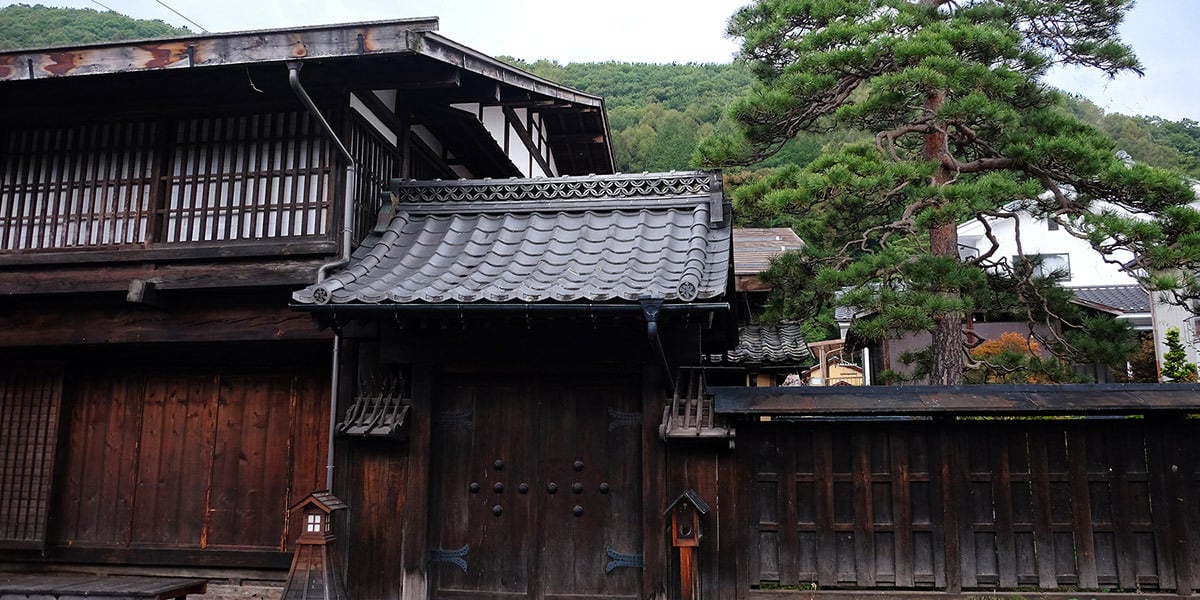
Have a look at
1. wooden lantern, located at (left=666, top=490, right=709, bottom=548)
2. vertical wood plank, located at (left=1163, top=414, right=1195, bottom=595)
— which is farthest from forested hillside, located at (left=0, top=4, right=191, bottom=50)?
vertical wood plank, located at (left=1163, top=414, right=1195, bottom=595)

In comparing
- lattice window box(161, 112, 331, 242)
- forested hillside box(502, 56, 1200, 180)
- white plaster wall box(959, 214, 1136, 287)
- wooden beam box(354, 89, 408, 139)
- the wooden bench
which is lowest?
the wooden bench

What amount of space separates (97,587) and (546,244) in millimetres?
5711

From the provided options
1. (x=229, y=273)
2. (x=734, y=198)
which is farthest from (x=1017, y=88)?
(x=229, y=273)

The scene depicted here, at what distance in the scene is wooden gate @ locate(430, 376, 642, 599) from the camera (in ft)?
26.2

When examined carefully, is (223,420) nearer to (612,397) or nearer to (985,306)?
(612,397)

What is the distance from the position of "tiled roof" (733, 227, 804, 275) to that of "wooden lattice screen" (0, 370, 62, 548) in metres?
10.8

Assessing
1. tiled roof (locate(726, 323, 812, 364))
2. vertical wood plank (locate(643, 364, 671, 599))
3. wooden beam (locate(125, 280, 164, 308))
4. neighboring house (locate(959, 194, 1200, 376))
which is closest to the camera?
vertical wood plank (locate(643, 364, 671, 599))

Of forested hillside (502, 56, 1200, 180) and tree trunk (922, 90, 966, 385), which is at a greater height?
forested hillside (502, 56, 1200, 180)

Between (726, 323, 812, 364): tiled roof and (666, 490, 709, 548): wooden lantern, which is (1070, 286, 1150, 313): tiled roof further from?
(666, 490, 709, 548): wooden lantern

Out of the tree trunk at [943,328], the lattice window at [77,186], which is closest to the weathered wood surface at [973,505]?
the tree trunk at [943,328]

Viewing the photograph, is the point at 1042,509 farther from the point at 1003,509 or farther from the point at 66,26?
the point at 66,26

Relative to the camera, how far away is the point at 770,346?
41.4 ft

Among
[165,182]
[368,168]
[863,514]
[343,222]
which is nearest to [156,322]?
[165,182]

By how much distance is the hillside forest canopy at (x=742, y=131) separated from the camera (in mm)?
10047
